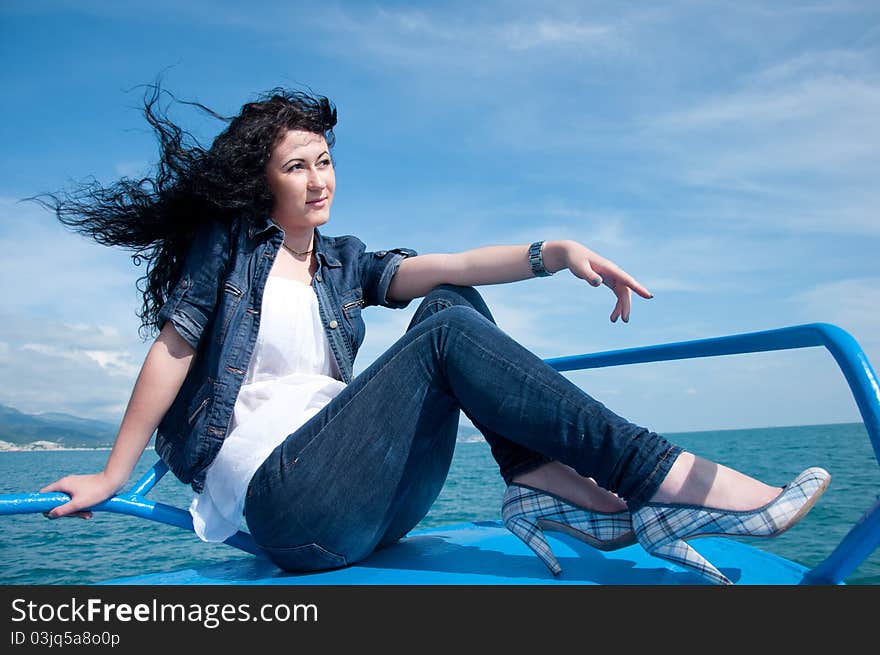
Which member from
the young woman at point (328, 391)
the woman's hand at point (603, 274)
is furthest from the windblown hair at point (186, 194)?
the woman's hand at point (603, 274)

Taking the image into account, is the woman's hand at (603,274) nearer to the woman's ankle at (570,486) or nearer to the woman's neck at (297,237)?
the woman's ankle at (570,486)

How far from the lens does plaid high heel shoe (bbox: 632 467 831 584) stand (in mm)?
1272

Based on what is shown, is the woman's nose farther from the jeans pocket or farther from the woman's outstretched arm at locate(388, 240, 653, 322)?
the jeans pocket

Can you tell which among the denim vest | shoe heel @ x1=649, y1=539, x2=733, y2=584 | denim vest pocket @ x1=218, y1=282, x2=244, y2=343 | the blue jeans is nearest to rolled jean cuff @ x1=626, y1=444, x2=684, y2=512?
the blue jeans

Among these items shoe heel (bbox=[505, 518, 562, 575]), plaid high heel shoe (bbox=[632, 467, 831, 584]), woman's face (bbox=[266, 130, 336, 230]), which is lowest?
shoe heel (bbox=[505, 518, 562, 575])

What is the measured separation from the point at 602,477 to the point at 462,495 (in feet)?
44.0

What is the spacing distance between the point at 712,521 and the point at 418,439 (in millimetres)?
642

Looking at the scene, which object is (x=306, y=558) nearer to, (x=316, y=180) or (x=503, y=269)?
(x=503, y=269)

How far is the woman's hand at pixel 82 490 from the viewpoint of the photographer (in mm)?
1559

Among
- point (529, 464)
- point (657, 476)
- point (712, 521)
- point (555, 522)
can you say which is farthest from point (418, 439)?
point (712, 521)

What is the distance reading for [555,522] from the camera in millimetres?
1527

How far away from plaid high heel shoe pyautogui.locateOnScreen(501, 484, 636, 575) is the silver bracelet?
0.59 m
